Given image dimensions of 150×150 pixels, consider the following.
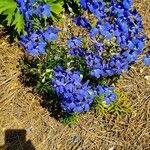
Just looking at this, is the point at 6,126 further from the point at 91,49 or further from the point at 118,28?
the point at 118,28

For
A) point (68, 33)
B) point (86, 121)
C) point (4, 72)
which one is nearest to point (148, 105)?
point (86, 121)

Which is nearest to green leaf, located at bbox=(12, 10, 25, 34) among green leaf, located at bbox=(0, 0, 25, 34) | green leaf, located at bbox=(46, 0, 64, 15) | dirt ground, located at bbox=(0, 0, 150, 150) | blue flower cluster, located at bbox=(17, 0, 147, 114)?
green leaf, located at bbox=(0, 0, 25, 34)

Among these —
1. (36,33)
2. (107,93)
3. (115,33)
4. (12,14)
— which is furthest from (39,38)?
(12,14)

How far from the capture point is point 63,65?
3740 mm

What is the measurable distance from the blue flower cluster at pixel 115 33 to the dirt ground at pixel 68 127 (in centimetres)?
63

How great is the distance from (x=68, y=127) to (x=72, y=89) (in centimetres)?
65

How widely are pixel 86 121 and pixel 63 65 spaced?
1.85 feet

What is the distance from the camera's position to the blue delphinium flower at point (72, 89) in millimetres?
3299

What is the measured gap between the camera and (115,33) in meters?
3.37

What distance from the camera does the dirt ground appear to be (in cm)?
375

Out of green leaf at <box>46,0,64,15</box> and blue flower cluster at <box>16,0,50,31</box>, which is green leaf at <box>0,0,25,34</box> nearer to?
green leaf at <box>46,0,64,15</box>

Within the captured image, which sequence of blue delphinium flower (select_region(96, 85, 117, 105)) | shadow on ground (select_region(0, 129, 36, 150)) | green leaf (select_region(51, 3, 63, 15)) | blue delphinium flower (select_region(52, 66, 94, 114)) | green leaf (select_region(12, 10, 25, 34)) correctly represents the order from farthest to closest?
green leaf (select_region(51, 3, 63, 15))
green leaf (select_region(12, 10, 25, 34))
shadow on ground (select_region(0, 129, 36, 150))
blue delphinium flower (select_region(96, 85, 117, 105))
blue delphinium flower (select_region(52, 66, 94, 114))

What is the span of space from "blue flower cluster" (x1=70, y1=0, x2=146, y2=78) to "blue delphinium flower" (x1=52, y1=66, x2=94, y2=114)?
0.17 meters

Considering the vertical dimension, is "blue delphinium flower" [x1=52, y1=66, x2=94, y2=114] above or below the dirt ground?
above
